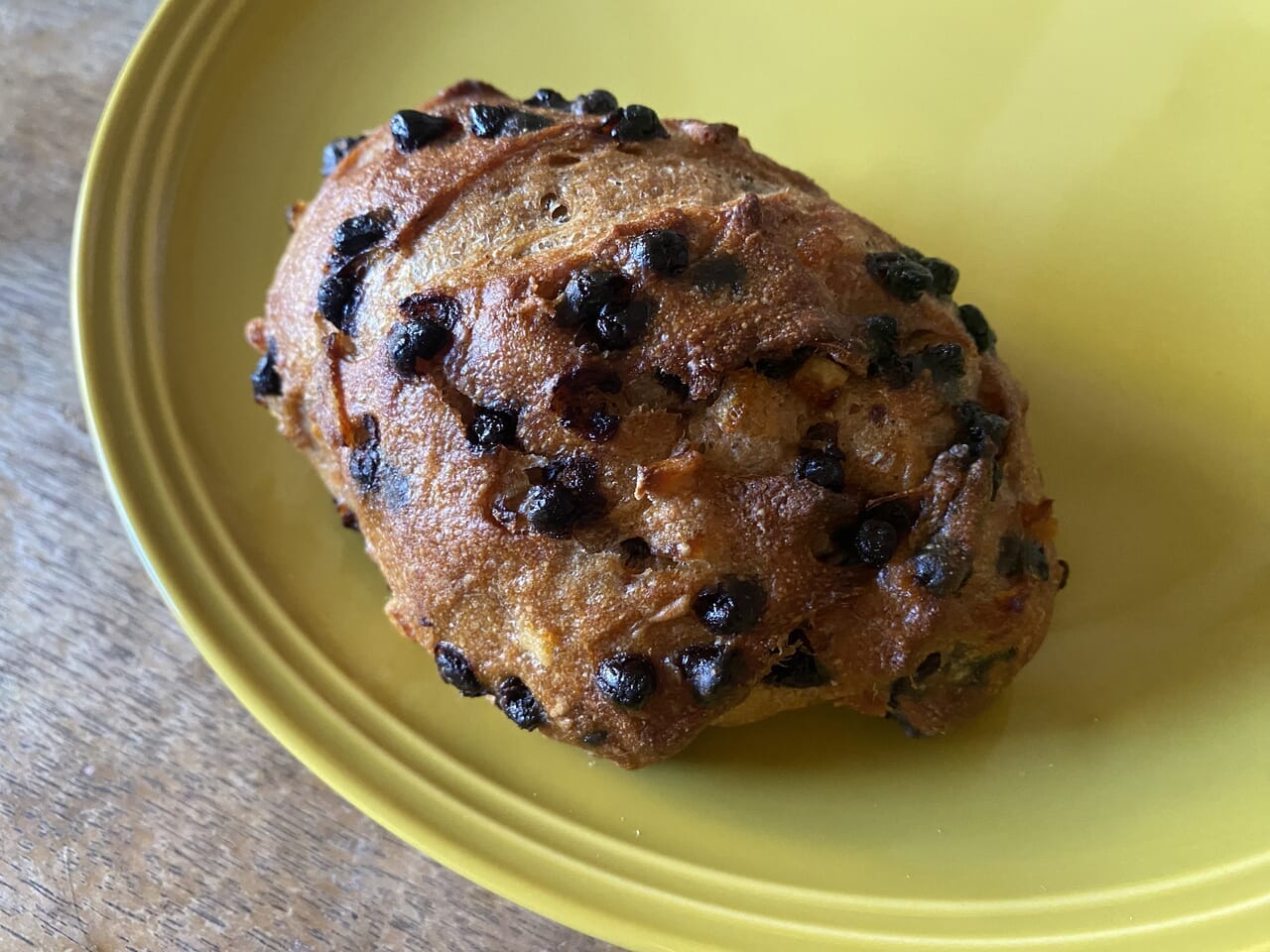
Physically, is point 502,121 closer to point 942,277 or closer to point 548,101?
point 548,101

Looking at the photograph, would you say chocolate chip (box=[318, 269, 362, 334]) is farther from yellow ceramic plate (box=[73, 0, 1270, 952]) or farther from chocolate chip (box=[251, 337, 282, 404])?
yellow ceramic plate (box=[73, 0, 1270, 952])

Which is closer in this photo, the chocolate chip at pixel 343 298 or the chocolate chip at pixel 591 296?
the chocolate chip at pixel 591 296

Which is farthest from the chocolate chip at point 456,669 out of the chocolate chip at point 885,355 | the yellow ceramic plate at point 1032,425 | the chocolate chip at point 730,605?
A: the chocolate chip at point 885,355

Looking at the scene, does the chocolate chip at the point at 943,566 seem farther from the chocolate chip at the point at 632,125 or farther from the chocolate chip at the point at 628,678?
the chocolate chip at the point at 632,125

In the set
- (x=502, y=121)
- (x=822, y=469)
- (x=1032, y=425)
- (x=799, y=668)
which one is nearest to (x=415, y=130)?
(x=502, y=121)

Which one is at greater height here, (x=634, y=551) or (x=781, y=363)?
(x=781, y=363)

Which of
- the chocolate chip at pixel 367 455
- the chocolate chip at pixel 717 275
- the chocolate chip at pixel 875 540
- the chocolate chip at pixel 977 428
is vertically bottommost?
the chocolate chip at pixel 367 455
